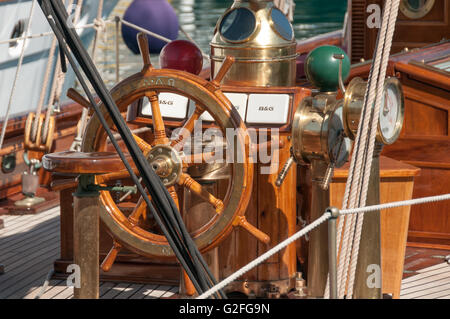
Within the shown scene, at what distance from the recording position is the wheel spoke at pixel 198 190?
2.56m

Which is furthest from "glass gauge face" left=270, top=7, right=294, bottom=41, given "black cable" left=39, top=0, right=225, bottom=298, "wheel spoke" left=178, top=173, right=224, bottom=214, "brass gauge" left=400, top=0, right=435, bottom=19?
"brass gauge" left=400, top=0, right=435, bottom=19

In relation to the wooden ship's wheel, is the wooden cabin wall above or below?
above

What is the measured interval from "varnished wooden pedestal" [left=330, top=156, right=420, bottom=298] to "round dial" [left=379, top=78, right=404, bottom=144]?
1.49ft

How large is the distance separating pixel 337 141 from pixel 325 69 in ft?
0.77

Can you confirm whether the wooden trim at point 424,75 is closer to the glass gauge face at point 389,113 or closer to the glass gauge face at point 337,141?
the glass gauge face at point 337,141

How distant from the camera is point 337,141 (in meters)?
2.69

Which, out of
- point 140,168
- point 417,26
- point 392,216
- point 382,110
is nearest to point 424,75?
point 392,216

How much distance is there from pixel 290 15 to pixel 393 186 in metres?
2.52

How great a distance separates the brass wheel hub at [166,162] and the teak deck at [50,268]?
73cm

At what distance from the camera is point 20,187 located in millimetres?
4707

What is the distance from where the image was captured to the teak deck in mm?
3080

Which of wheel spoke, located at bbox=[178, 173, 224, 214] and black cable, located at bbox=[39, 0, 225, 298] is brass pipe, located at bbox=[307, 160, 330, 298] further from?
black cable, located at bbox=[39, 0, 225, 298]

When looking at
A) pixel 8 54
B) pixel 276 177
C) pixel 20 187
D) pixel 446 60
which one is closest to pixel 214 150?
pixel 276 177

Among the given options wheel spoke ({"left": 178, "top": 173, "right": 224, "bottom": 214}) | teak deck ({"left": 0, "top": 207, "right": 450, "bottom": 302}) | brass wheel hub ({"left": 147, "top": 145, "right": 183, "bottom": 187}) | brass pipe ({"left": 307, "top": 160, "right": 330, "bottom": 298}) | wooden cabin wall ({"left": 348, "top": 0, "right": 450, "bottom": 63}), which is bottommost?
teak deck ({"left": 0, "top": 207, "right": 450, "bottom": 302})
